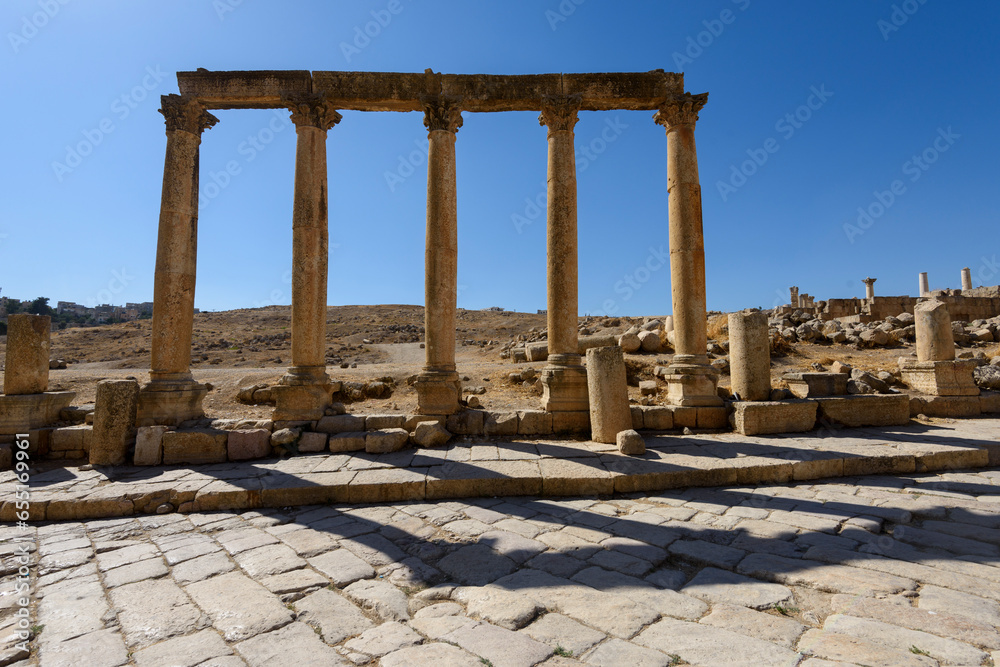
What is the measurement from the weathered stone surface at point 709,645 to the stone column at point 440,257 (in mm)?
5973

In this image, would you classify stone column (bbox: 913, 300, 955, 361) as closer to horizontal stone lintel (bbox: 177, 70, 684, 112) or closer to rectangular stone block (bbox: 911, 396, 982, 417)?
rectangular stone block (bbox: 911, 396, 982, 417)

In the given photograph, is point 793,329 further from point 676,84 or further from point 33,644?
point 33,644

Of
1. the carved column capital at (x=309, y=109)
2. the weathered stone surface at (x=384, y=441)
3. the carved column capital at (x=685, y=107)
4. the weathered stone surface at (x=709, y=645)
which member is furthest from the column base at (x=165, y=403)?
the carved column capital at (x=685, y=107)

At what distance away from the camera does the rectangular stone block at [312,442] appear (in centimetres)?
775

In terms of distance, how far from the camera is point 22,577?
3914 mm

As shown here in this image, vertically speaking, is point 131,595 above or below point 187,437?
below

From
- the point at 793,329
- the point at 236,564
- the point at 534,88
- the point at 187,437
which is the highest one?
the point at 534,88

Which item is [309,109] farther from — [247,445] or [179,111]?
[247,445]

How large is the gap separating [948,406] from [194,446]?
14440mm

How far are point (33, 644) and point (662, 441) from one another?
7408 mm

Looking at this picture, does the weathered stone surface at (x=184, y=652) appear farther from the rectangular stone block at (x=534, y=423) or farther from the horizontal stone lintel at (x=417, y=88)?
the horizontal stone lintel at (x=417, y=88)

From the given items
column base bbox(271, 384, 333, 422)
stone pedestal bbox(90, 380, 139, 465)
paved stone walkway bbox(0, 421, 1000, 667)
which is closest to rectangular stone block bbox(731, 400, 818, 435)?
paved stone walkway bbox(0, 421, 1000, 667)

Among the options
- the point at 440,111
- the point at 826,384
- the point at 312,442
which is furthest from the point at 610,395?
the point at 440,111

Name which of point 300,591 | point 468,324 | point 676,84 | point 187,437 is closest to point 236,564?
point 300,591
